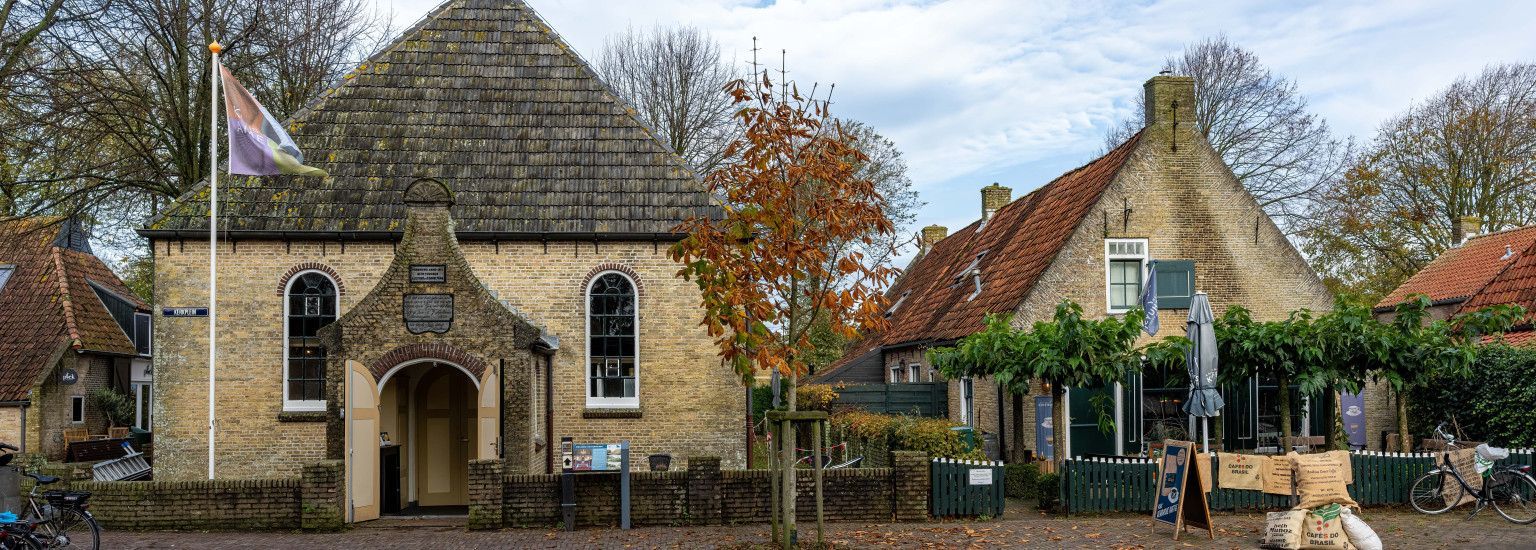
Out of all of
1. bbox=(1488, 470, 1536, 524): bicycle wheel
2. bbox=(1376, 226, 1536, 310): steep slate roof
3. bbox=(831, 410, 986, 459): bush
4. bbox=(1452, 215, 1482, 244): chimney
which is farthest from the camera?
bbox=(1452, 215, 1482, 244): chimney

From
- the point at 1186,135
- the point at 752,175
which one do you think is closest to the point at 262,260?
the point at 752,175

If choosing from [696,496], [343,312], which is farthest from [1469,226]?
[343,312]

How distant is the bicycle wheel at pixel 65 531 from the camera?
36.6 feet

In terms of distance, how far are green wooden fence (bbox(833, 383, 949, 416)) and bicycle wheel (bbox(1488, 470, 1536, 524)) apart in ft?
33.1

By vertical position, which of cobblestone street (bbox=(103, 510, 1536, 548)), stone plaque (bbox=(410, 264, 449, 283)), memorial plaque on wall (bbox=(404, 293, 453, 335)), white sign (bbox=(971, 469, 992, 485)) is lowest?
cobblestone street (bbox=(103, 510, 1536, 548))

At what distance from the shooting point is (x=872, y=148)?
124 feet

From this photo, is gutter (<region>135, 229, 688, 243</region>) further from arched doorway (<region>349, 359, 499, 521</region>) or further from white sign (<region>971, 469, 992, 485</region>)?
white sign (<region>971, 469, 992, 485</region>)

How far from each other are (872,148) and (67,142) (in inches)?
939

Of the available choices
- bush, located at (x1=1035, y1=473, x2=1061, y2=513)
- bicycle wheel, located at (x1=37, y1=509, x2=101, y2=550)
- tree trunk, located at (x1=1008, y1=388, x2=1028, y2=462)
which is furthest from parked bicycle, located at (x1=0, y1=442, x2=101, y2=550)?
tree trunk, located at (x1=1008, y1=388, x2=1028, y2=462)

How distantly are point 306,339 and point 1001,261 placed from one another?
13.5 meters

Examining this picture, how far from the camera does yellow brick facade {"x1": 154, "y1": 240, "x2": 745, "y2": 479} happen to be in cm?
1750

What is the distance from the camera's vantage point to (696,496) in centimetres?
1373

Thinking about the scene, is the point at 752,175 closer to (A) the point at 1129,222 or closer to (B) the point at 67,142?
(A) the point at 1129,222

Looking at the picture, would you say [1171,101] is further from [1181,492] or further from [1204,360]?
[1181,492]
